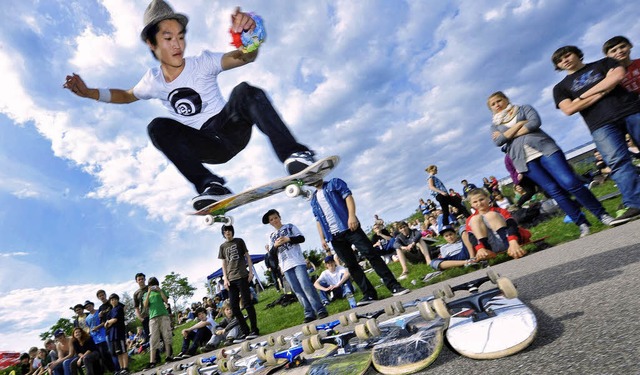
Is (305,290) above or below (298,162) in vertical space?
below

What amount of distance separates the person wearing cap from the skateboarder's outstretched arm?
2.40 metres

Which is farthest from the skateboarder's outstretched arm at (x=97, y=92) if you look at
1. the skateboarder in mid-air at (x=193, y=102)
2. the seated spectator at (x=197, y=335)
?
the seated spectator at (x=197, y=335)

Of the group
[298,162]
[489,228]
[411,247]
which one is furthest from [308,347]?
[411,247]

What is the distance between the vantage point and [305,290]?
4793mm

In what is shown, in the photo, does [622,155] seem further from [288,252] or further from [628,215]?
[288,252]

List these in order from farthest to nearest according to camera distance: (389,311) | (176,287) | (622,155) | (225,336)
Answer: (176,287)
(225,336)
(622,155)
(389,311)

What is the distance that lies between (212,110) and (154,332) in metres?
4.07

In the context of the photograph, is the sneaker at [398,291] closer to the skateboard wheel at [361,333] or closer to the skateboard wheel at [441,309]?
the skateboard wheel at [361,333]

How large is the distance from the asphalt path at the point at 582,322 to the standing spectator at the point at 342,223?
1.92 metres

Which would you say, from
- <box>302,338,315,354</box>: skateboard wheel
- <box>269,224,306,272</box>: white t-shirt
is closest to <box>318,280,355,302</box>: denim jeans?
<box>269,224,306,272</box>: white t-shirt

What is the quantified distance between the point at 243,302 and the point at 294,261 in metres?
1.06

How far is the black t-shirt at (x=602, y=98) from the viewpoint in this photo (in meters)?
3.19

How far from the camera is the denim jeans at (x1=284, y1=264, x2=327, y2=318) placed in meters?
4.72

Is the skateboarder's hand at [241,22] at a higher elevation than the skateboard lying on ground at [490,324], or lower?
higher
